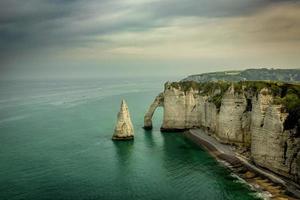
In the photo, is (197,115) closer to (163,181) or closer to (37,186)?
(163,181)

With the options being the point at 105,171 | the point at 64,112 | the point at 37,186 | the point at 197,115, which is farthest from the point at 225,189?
the point at 64,112

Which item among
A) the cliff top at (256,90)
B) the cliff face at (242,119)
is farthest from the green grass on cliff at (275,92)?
the cliff face at (242,119)

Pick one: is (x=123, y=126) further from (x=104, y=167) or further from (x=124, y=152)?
(x=104, y=167)

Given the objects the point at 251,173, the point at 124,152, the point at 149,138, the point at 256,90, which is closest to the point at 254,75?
the point at 149,138

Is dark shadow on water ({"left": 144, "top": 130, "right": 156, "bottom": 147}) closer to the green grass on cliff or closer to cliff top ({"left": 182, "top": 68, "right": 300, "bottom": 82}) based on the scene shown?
the green grass on cliff

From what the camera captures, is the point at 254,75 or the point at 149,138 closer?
the point at 149,138

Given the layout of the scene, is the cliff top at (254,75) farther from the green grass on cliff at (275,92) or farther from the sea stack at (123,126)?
the sea stack at (123,126)
